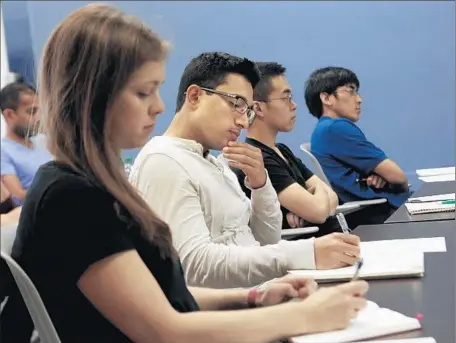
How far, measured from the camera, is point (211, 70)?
1.78 meters

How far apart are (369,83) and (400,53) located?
28 centimetres

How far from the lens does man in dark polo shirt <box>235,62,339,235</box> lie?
7.54 ft

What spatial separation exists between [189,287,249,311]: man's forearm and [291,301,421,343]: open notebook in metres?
0.26

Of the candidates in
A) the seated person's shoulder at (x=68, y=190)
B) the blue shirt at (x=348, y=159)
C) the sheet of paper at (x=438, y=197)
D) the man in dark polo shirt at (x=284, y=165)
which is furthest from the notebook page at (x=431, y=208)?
the seated person's shoulder at (x=68, y=190)

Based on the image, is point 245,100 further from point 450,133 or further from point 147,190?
point 450,133

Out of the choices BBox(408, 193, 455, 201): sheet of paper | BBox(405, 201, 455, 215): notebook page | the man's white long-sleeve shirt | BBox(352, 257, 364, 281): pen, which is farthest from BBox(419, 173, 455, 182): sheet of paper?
BBox(352, 257, 364, 281): pen

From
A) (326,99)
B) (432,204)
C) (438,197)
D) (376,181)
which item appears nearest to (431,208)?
(432,204)

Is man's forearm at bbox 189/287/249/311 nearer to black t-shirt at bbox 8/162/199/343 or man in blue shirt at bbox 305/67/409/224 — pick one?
black t-shirt at bbox 8/162/199/343

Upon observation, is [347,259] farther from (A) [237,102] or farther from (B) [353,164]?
(B) [353,164]

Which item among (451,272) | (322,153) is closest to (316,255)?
(451,272)

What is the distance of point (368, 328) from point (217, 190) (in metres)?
0.73

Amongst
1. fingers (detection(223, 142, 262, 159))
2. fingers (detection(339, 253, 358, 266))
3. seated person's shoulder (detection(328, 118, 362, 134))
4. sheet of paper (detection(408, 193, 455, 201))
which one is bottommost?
sheet of paper (detection(408, 193, 455, 201))

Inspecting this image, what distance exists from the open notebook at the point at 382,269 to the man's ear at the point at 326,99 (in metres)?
1.88

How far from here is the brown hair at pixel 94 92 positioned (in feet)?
3.34
